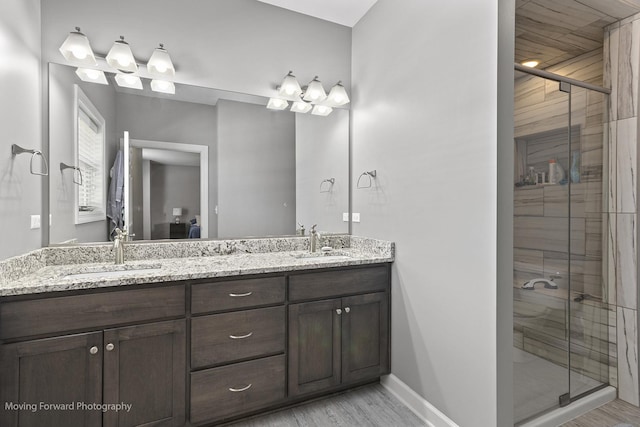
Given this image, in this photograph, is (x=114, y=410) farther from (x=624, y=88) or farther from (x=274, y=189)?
(x=624, y=88)

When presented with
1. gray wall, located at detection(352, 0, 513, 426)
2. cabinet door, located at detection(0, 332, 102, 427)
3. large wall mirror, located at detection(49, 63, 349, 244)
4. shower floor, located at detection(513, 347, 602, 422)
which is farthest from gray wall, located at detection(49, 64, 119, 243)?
shower floor, located at detection(513, 347, 602, 422)

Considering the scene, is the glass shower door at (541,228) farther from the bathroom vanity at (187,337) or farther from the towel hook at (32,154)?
the towel hook at (32,154)

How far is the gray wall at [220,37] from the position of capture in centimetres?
203

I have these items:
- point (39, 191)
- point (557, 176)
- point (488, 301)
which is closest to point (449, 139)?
point (488, 301)

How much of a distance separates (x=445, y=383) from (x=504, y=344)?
1.56 ft

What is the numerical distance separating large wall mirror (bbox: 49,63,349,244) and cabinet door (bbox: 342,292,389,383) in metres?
0.79

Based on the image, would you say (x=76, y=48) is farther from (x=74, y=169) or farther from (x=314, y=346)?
(x=314, y=346)

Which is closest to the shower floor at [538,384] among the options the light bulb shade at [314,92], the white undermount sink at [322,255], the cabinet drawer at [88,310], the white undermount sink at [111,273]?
the white undermount sink at [322,255]

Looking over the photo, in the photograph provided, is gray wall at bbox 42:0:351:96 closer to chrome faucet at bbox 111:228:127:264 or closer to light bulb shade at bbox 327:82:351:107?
light bulb shade at bbox 327:82:351:107

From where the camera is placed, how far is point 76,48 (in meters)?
1.90

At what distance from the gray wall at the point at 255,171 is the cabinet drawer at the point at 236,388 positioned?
102 centimetres

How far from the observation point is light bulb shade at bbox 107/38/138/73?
6.59 feet

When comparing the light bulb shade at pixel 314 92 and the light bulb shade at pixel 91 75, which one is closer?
the light bulb shade at pixel 91 75

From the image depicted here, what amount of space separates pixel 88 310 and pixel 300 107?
205 centimetres
